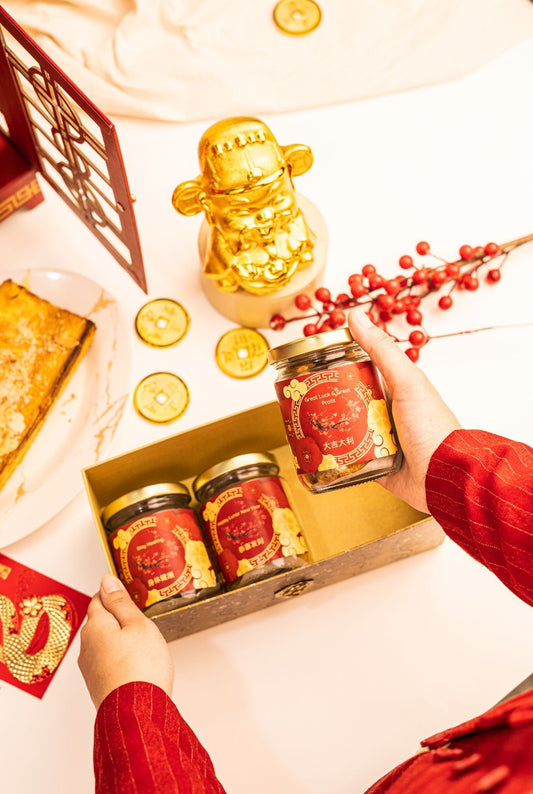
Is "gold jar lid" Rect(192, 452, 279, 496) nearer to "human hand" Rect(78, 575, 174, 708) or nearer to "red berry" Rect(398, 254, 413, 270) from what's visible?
"human hand" Rect(78, 575, 174, 708)

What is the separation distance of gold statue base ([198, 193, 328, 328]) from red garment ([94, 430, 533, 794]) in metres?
0.38

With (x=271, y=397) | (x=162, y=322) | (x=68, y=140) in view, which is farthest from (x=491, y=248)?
(x=68, y=140)

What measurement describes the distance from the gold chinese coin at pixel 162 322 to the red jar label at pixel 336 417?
0.39 m

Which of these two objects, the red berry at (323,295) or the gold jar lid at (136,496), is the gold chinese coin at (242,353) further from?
the gold jar lid at (136,496)

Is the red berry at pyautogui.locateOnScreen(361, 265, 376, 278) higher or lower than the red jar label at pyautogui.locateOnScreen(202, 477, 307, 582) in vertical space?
higher

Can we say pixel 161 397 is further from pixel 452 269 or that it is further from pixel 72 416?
pixel 452 269

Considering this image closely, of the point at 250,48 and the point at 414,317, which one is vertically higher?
the point at 250,48

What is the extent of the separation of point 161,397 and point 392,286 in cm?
43

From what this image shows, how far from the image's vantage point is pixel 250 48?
130cm

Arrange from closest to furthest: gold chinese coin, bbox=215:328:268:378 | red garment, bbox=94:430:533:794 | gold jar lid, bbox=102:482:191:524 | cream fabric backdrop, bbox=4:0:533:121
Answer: red garment, bbox=94:430:533:794
gold jar lid, bbox=102:482:191:524
gold chinese coin, bbox=215:328:268:378
cream fabric backdrop, bbox=4:0:533:121

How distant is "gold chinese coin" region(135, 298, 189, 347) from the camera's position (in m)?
1.16

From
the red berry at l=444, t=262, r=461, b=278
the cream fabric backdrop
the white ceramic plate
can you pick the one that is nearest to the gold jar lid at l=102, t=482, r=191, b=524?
the white ceramic plate

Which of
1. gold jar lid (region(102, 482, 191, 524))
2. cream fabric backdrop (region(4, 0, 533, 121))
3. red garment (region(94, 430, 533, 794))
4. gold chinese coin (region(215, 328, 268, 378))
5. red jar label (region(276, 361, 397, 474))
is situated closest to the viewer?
red garment (region(94, 430, 533, 794))

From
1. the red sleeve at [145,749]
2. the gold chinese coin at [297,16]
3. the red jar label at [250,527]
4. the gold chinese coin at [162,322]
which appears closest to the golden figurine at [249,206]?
the gold chinese coin at [162,322]
